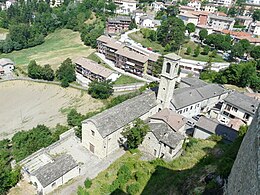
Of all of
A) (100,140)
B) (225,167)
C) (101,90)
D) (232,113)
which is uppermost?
(225,167)

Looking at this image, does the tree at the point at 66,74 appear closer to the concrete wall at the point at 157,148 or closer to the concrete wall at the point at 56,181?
the concrete wall at the point at 157,148

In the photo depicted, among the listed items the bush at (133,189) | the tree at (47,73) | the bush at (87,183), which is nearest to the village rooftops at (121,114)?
the bush at (87,183)

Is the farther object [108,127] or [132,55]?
[132,55]

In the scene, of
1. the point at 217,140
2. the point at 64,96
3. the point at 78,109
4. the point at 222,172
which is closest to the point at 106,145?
the point at 217,140

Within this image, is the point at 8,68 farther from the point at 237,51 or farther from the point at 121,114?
the point at 237,51

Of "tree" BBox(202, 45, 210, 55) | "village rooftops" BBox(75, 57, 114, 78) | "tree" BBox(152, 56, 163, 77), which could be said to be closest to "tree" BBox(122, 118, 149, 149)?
"tree" BBox(152, 56, 163, 77)

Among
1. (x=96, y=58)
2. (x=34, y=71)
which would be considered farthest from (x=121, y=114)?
(x=96, y=58)
